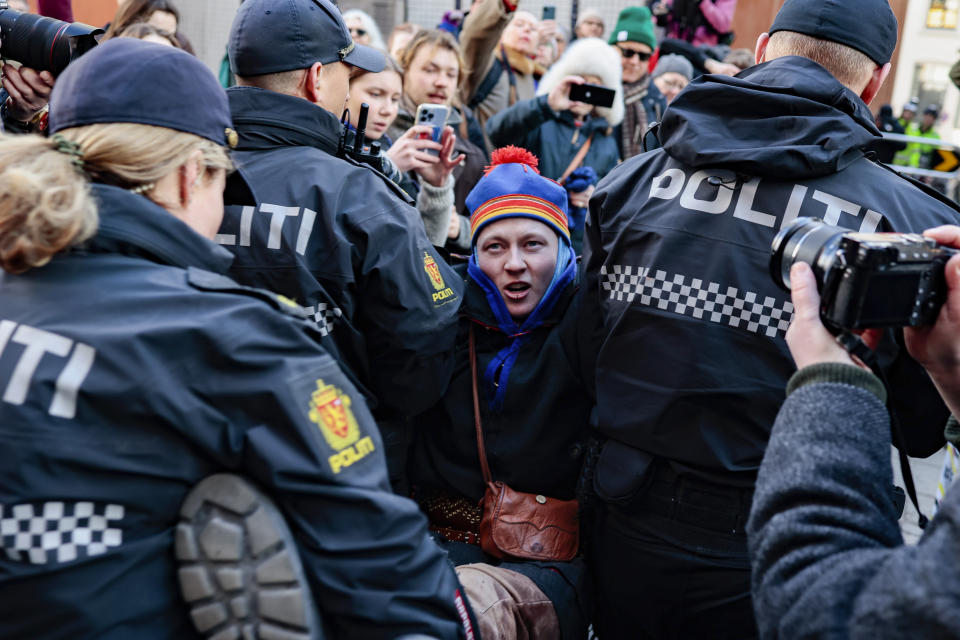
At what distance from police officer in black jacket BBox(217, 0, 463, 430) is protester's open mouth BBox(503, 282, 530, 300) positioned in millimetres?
350

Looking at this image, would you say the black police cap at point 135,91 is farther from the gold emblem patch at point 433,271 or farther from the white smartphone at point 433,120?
the white smartphone at point 433,120

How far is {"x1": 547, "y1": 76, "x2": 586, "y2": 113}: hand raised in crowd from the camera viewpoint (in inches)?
179

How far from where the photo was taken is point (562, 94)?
4582 millimetres

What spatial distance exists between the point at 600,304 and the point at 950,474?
1.64 meters

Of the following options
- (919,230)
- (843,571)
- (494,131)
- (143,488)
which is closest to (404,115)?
(494,131)

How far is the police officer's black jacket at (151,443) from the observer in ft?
4.18

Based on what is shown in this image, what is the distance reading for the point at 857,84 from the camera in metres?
2.21

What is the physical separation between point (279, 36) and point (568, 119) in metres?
2.77

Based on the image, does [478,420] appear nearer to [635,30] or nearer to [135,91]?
[135,91]

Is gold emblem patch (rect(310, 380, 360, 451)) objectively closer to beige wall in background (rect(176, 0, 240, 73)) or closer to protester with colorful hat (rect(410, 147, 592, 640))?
protester with colorful hat (rect(410, 147, 592, 640))

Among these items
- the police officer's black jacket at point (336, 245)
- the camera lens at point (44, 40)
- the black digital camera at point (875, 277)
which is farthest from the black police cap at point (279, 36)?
the black digital camera at point (875, 277)

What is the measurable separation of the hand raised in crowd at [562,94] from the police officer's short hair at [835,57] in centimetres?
238

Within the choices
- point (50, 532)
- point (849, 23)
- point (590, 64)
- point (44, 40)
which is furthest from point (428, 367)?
point (590, 64)

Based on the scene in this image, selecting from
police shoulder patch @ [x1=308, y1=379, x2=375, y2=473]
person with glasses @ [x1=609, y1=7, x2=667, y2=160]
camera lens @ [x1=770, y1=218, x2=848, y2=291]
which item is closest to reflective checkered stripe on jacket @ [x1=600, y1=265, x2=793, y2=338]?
camera lens @ [x1=770, y1=218, x2=848, y2=291]
